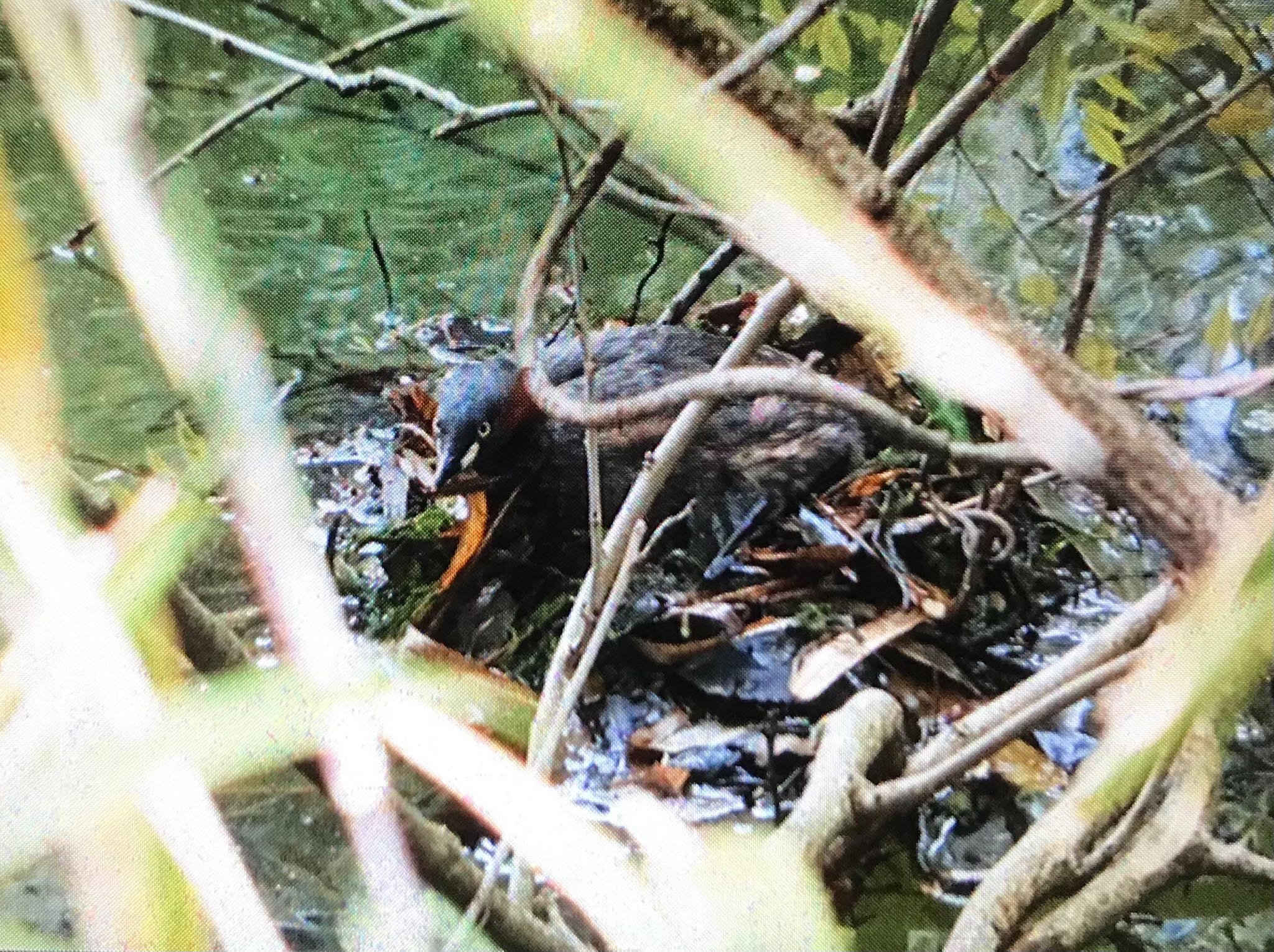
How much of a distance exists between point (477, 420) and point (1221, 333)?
47 cm

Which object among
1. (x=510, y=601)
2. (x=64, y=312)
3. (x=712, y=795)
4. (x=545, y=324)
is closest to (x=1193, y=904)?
(x=712, y=795)

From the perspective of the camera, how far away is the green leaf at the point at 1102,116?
506 mm

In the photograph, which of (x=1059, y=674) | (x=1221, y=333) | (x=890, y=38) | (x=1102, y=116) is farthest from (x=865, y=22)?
(x=1059, y=674)

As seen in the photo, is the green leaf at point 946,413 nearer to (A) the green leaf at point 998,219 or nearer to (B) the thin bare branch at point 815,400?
(B) the thin bare branch at point 815,400

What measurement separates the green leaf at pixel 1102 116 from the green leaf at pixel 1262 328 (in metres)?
0.11

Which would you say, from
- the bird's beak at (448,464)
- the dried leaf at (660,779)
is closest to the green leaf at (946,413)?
the dried leaf at (660,779)

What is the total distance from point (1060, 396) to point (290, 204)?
0.61 m

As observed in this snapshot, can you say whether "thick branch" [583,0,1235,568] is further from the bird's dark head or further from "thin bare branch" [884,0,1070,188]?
the bird's dark head

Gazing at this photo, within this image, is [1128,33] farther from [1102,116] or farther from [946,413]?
[946,413]

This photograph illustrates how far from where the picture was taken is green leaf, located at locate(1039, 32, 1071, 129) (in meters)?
0.45

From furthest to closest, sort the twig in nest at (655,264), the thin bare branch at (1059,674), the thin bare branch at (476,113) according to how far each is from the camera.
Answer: the twig in nest at (655,264) → the thin bare branch at (476,113) → the thin bare branch at (1059,674)

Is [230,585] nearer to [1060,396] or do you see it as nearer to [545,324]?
[545,324]

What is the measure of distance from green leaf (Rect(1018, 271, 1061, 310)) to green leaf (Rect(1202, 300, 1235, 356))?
0.08 meters

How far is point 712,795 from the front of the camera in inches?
23.0
